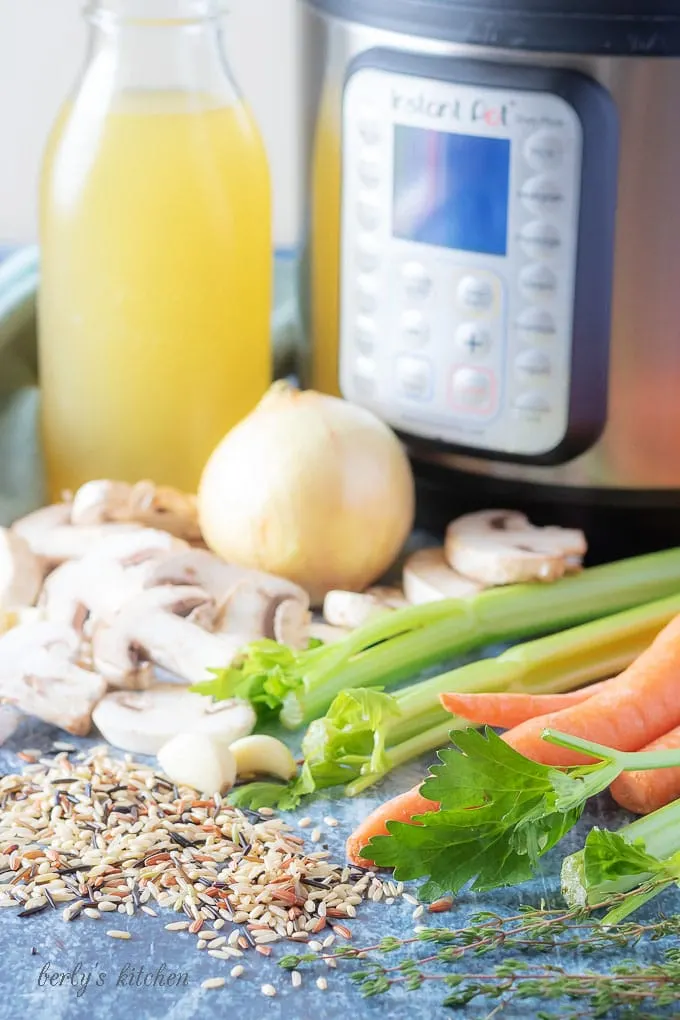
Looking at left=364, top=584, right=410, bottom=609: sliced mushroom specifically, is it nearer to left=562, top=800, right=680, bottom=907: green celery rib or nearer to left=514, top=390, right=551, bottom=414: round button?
left=514, top=390, right=551, bottom=414: round button

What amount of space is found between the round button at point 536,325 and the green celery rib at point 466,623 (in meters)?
0.16

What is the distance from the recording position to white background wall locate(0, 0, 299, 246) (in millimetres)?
1688

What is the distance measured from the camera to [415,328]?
3.50 ft

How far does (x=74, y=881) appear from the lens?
78 centimetres

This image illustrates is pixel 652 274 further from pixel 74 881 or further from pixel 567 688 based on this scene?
pixel 74 881

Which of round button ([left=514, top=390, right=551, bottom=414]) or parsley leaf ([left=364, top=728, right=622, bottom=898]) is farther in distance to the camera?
round button ([left=514, top=390, right=551, bottom=414])

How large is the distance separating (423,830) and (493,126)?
0.48 metres

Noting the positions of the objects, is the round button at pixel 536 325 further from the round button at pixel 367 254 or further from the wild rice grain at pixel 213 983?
the wild rice grain at pixel 213 983

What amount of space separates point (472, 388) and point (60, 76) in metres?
0.90

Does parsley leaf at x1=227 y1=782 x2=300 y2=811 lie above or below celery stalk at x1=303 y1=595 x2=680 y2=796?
below

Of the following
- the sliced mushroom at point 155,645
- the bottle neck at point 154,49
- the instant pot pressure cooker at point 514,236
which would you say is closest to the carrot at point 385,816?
the sliced mushroom at point 155,645

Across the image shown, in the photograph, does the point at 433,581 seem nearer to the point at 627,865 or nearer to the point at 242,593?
the point at 242,593

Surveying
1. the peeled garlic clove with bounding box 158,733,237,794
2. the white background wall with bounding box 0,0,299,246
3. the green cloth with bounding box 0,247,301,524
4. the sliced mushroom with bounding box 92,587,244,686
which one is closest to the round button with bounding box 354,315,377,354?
the green cloth with bounding box 0,247,301,524

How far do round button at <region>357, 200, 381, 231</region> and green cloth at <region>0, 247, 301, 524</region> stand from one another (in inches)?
6.2
